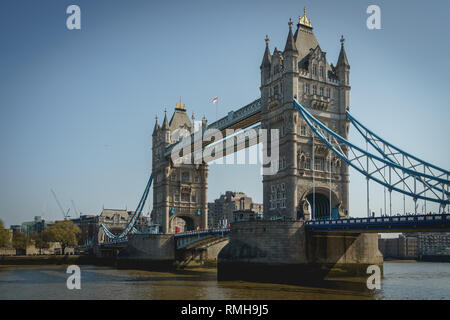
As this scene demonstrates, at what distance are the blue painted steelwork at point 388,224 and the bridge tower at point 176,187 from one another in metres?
40.0

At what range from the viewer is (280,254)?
1789 inches

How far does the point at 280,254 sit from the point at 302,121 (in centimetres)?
1543

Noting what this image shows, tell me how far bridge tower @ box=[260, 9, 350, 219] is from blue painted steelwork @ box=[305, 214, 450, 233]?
5.51 metres

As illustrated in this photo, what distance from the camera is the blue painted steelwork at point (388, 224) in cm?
3622

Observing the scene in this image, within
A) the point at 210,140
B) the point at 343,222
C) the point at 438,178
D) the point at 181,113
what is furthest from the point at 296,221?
the point at 181,113

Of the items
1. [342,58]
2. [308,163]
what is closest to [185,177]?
[308,163]

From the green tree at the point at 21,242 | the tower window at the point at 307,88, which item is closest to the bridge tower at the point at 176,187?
the tower window at the point at 307,88

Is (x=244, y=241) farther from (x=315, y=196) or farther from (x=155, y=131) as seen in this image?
(x=155, y=131)

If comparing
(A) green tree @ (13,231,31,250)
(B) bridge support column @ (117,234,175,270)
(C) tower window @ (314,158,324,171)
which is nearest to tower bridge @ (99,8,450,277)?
(C) tower window @ (314,158,324,171)

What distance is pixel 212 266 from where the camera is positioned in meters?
77.6

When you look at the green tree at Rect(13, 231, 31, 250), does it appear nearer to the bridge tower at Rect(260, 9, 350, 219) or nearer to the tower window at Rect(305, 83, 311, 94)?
the bridge tower at Rect(260, 9, 350, 219)

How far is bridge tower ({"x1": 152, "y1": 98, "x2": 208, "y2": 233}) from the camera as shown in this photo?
83.6 metres

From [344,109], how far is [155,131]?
44040mm

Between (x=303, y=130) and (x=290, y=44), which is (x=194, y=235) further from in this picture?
(x=290, y=44)
